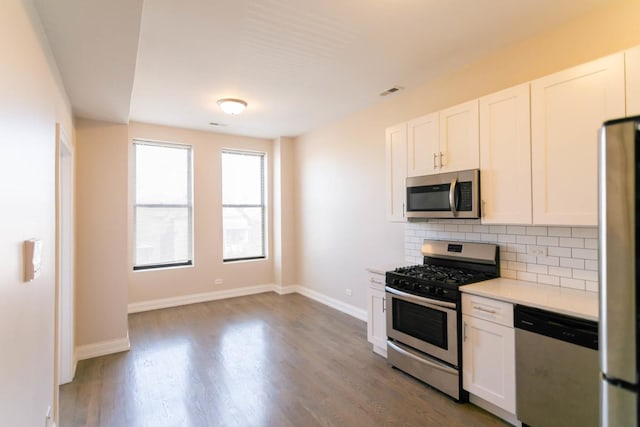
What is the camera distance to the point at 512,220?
8.25 feet

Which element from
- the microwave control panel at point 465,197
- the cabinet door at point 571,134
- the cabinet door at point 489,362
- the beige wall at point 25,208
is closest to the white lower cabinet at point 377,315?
the cabinet door at point 489,362

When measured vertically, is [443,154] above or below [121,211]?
above

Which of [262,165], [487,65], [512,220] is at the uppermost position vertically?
[487,65]

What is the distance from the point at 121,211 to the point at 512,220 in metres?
3.91

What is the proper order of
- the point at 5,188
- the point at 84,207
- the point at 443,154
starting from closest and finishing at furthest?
1. the point at 5,188
2. the point at 443,154
3. the point at 84,207

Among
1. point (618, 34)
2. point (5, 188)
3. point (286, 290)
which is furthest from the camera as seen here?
point (286, 290)

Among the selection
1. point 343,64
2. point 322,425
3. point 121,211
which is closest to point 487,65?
point 343,64

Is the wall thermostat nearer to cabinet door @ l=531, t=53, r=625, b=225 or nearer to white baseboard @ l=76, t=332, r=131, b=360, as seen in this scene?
white baseboard @ l=76, t=332, r=131, b=360

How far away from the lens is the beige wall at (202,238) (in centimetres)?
515

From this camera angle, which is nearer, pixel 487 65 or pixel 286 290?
pixel 487 65

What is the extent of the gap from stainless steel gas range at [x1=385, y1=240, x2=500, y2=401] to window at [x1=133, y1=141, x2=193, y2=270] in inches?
149

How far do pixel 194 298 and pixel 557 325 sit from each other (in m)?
5.07

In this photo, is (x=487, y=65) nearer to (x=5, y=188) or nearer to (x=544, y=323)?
(x=544, y=323)

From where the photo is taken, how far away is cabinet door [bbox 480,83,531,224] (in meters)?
2.43
